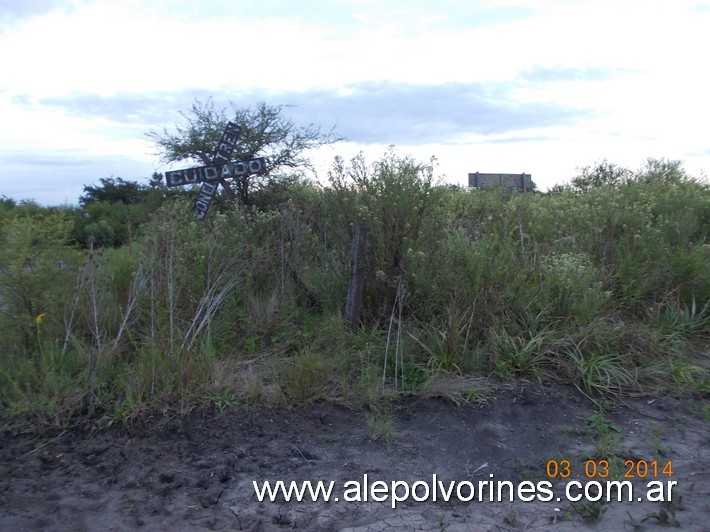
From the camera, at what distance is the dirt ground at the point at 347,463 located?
3877mm

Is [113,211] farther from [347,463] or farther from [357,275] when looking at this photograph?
[347,463]

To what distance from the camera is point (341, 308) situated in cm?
668

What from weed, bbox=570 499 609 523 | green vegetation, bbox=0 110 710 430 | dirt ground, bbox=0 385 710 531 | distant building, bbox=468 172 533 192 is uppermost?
distant building, bbox=468 172 533 192

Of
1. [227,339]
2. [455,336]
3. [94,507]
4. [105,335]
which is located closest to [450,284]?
[455,336]

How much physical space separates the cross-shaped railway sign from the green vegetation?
90cm

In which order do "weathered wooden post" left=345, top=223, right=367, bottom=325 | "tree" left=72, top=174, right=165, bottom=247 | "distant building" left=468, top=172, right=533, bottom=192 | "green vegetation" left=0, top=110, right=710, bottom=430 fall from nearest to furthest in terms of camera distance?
"green vegetation" left=0, top=110, right=710, bottom=430 → "weathered wooden post" left=345, top=223, right=367, bottom=325 → "tree" left=72, top=174, right=165, bottom=247 → "distant building" left=468, top=172, right=533, bottom=192

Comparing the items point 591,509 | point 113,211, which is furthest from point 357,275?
point 113,211

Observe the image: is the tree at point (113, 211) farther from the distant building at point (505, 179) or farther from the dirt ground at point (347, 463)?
the distant building at point (505, 179)

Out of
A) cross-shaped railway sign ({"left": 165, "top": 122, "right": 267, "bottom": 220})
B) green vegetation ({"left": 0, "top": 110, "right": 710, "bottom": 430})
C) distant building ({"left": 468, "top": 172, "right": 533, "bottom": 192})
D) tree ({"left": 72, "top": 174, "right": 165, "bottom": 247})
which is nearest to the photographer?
green vegetation ({"left": 0, "top": 110, "right": 710, "bottom": 430})

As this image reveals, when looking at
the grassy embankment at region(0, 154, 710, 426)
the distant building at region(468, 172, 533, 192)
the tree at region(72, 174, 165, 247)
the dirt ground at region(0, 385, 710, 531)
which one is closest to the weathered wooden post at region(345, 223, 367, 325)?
the grassy embankment at region(0, 154, 710, 426)

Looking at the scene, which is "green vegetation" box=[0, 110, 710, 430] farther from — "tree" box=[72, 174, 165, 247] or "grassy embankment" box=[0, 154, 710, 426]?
"tree" box=[72, 174, 165, 247]

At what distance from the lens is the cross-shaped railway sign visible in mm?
8578

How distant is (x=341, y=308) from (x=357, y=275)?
0.52m

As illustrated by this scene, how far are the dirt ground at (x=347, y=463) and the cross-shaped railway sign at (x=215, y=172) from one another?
4.14m
